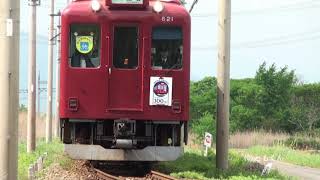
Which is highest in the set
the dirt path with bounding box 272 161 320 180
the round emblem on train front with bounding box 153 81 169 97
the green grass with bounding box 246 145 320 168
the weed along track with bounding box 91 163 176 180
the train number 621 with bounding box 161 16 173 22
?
the train number 621 with bounding box 161 16 173 22

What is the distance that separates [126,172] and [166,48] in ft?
12.7

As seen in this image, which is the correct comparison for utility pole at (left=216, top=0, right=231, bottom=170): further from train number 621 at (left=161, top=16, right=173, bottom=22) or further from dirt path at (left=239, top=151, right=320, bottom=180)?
dirt path at (left=239, top=151, right=320, bottom=180)

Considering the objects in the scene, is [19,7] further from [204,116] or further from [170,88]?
[204,116]

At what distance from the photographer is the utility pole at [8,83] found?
345 inches

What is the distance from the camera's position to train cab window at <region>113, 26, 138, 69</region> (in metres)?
14.3

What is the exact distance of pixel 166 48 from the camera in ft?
47.0

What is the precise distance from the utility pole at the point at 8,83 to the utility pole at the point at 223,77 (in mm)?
8221

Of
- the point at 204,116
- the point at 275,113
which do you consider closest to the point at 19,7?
the point at 204,116

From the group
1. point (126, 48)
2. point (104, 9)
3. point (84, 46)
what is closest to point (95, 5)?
point (104, 9)

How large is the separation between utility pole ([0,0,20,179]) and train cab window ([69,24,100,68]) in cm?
528

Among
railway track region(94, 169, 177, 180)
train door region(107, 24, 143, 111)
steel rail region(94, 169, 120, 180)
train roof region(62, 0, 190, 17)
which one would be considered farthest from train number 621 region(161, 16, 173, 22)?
steel rail region(94, 169, 120, 180)

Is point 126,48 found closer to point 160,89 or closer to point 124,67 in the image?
point 124,67

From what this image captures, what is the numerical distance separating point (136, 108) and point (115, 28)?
1.81 metres

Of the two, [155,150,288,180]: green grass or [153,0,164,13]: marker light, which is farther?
[155,150,288,180]: green grass
